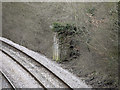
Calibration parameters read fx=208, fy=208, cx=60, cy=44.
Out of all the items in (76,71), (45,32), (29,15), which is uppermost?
(29,15)

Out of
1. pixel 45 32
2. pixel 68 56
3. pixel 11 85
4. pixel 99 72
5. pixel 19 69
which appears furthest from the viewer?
pixel 45 32

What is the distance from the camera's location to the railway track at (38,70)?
10.5 metres

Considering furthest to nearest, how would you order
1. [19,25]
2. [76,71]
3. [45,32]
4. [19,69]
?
[19,25] → [45,32] → [76,71] → [19,69]

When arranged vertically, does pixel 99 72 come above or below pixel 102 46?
below

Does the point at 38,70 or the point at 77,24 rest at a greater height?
the point at 77,24

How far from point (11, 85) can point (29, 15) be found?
1378cm

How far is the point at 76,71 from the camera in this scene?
13.1m

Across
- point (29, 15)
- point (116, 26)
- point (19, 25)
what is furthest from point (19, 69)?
point (29, 15)

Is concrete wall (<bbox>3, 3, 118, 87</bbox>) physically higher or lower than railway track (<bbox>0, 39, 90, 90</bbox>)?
higher

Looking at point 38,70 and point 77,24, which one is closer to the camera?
point 38,70

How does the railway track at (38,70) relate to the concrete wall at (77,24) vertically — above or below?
below

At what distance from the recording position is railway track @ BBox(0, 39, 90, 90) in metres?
10.5

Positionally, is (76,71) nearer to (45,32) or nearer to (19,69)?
(19,69)

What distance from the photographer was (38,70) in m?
12.3
